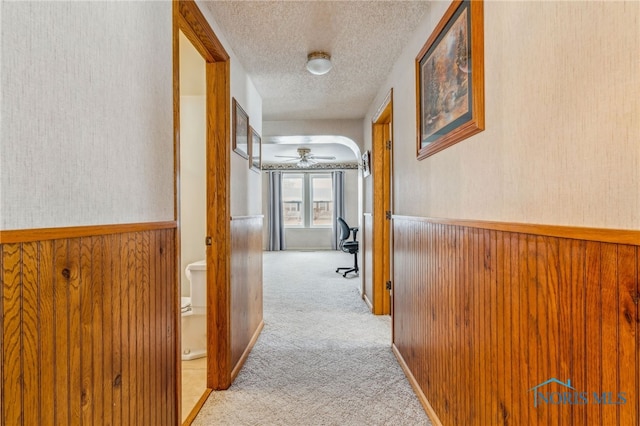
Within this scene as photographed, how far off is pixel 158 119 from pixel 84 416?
3.25 feet

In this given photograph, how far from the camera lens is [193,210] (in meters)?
2.78

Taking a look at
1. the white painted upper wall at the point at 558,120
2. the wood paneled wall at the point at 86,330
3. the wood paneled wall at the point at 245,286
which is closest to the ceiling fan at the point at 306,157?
the wood paneled wall at the point at 245,286

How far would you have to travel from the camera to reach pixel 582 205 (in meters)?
0.82

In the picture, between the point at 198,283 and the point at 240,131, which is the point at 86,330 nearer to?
the point at 198,283

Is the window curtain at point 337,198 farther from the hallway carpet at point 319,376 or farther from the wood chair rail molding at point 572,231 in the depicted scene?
the wood chair rail molding at point 572,231

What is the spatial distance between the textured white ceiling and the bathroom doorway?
483 millimetres

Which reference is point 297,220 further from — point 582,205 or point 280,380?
point 582,205

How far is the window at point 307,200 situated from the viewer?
955 cm

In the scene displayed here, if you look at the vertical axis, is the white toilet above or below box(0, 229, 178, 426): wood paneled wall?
below

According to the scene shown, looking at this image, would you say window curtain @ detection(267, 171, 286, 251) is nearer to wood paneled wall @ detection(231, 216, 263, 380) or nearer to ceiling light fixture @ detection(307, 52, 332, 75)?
wood paneled wall @ detection(231, 216, 263, 380)

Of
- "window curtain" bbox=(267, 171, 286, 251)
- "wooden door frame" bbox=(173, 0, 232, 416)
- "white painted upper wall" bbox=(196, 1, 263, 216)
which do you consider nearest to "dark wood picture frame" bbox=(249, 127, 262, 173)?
"white painted upper wall" bbox=(196, 1, 263, 216)

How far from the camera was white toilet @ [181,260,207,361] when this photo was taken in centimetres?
250

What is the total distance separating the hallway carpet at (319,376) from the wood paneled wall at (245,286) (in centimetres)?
12

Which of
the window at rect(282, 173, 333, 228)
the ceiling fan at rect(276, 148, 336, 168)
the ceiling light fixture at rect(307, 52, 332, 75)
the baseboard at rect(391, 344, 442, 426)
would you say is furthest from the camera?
the window at rect(282, 173, 333, 228)
